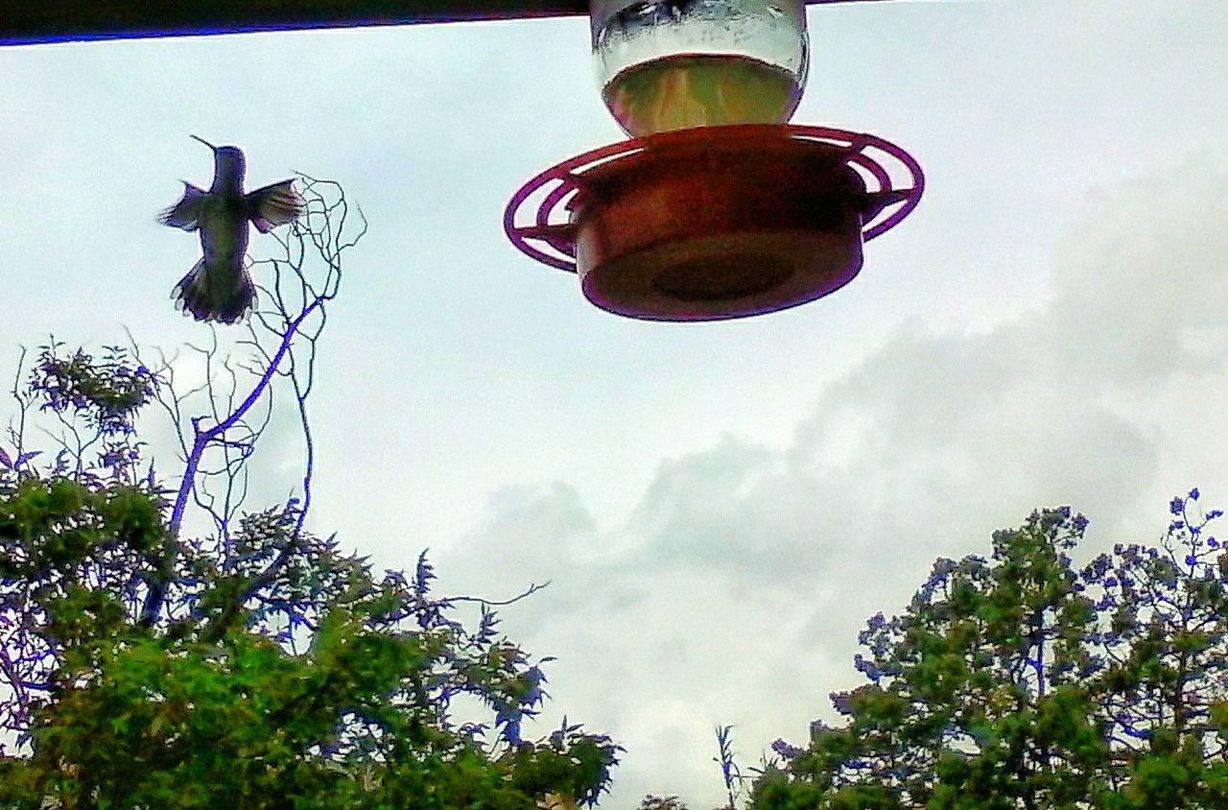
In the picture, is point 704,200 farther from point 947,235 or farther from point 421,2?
point 947,235

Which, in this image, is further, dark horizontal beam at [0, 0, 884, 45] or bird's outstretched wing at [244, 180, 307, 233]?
bird's outstretched wing at [244, 180, 307, 233]

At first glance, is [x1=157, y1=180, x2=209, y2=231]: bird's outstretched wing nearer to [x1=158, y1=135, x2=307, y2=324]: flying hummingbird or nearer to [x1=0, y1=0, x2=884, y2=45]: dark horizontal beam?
[x1=158, y1=135, x2=307, y2=324]: flying hummingbird

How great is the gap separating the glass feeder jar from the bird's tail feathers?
7.91 feet

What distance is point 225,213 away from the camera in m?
2.87

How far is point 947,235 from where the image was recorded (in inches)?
161

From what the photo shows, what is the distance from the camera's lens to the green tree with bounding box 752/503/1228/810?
4.52 m

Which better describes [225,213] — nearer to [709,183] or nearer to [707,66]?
[707,66]

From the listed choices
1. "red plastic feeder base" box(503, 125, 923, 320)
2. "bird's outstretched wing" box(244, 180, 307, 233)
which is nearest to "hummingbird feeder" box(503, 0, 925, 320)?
"red plastic feeder base" box(503, 125, 923, 320)

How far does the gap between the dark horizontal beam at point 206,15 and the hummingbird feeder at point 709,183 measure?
0.25 feet

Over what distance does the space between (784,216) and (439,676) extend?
2692 mm

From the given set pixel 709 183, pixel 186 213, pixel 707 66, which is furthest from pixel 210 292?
pixel 709 183

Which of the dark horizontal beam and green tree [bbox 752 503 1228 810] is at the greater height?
green tree [bbox 752 503 1228 810]

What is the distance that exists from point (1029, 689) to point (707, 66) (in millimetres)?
4459

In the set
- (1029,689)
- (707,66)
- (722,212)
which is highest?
(1029,689)
